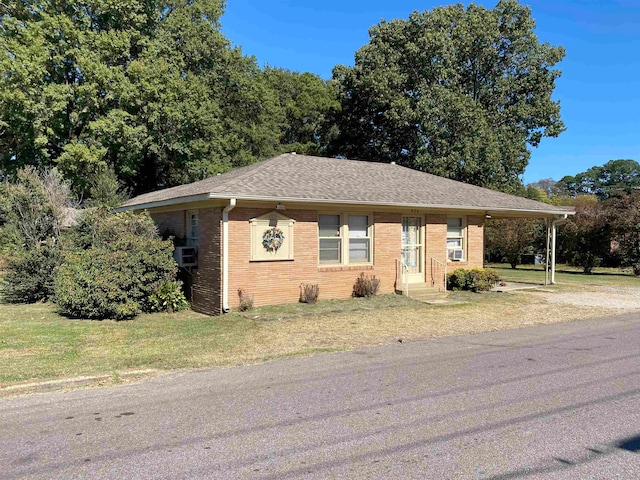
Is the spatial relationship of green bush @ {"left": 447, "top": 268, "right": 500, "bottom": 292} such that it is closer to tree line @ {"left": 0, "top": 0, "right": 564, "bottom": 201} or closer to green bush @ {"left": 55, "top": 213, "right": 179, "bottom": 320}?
green bush @ {"left": 55, "top": 213, "right": 179, "bottom": 320}

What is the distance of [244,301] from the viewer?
1178 cm

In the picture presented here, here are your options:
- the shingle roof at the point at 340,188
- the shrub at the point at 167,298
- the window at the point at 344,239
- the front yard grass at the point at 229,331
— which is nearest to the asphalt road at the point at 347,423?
the front yard grass at the point at 229,331

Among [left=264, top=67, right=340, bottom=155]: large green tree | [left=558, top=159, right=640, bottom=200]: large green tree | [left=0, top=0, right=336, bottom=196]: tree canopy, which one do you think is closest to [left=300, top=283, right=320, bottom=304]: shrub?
[left=0, top=0, right=336, bottom=196]: tree canopy

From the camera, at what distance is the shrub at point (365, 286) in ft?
45.5

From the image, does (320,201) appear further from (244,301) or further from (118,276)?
(118,276)

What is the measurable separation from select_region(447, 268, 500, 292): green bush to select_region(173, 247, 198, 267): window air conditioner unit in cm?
840

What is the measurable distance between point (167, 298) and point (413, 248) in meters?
7.73

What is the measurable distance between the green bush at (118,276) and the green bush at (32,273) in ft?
5.91

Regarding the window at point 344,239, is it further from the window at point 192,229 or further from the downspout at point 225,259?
the window at point 192,229

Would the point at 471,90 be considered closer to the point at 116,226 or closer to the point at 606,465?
the point at 116,226

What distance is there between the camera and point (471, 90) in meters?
31.6

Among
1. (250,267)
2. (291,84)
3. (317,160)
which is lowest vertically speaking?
(250,267)

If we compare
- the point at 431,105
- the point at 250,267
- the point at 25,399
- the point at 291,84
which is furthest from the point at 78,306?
the point at 291,84

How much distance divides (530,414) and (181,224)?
11.4 metres
